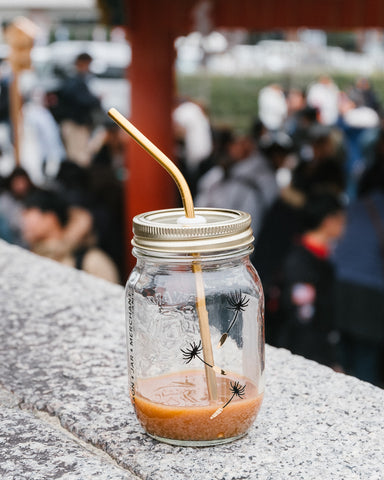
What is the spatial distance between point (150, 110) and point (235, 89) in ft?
30.7

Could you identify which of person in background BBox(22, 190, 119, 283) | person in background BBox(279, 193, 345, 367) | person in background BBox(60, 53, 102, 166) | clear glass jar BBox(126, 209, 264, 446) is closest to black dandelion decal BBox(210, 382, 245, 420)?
clear glass jar BBox(126, 209, 264, 446)

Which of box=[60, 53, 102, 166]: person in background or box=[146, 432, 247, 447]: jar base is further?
box=[60, 53, 102, 166]: person in background

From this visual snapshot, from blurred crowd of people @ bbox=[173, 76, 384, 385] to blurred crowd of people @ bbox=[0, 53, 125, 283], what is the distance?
0.73 meters

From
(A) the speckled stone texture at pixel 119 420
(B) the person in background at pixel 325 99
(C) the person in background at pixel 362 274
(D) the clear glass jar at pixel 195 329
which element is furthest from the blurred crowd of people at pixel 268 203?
(D) the clear glass jar at pixel 195 329

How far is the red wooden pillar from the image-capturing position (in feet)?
15.5

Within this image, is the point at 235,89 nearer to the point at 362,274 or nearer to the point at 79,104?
the point at 79,104

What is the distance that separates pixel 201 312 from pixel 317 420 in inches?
9.7

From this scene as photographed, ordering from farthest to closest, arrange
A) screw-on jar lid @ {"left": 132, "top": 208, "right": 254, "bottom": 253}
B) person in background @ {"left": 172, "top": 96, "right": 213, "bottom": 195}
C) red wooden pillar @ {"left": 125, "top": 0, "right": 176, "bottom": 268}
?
person in background @ {"left": 172, "top": 96, "right": 213, "bottom": 195} → red wooden pillar @ {"left": 125, "top": 0, "right": 176, "bottom": 268} → screw-on jar lid @ {"left": 132, "top": 208, "right": 254, "bottom": 253}

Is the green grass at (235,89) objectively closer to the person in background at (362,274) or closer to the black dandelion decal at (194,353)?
the person in background at (362,274)

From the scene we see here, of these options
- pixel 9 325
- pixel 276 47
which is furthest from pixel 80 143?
pixel 276 47

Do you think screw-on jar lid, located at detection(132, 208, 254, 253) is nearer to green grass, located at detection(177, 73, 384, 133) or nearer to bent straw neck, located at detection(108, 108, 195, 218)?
bent straw neck, located at detection(108, 108, 195, 218)

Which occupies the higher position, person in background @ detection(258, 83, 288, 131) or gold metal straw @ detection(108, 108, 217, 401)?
gold metal straw @ detection(108, 108, 217, 401)

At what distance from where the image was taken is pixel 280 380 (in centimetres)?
111

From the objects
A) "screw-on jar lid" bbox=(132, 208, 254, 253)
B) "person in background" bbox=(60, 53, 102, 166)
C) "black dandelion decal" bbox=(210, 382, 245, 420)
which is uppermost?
"screw-on jar lid" bbox=(132, 208, 254, 253)
